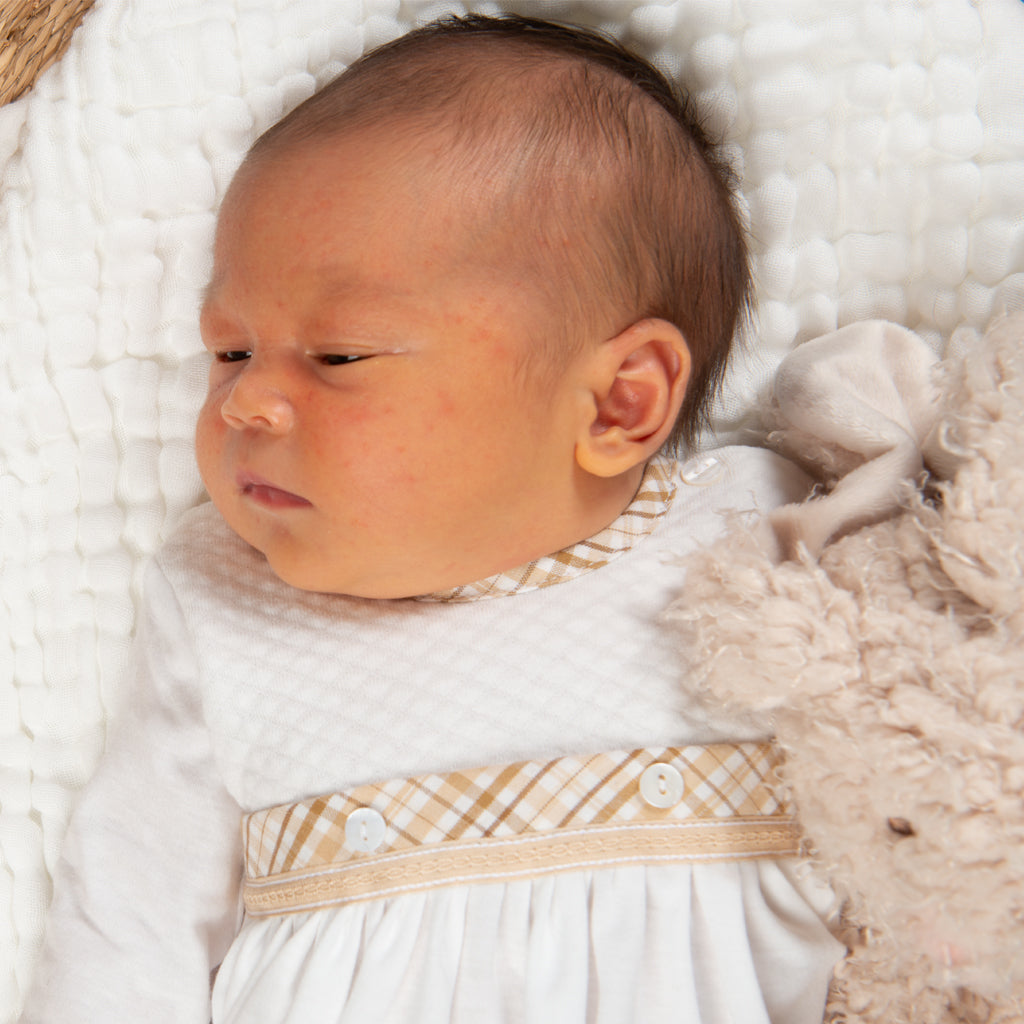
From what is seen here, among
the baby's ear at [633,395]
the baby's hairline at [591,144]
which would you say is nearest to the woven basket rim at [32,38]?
the baby's hairline at [591,144]

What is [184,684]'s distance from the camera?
1010mm

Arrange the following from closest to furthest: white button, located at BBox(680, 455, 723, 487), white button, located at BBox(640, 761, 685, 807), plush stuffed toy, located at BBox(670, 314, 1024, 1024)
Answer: plush stuffed toy, located at BBox(670, 314, 1024, 1024) < white button, located at BBox(640, 761, 685, 807) < white button, located at BBox(680, 455, 723, 487)

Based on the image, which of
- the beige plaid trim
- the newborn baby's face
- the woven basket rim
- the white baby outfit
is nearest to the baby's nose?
the newborn baby's face

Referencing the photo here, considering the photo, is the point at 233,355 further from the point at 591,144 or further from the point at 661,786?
the point at 661,786

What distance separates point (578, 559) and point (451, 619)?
0.12m

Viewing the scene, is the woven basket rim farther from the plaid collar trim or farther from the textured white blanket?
the plaid collar trim

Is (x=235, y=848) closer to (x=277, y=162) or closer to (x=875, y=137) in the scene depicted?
(x=277, y=162)

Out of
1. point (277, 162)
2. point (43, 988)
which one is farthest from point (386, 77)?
point (43, 988)

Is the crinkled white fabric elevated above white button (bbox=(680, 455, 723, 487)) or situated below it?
below

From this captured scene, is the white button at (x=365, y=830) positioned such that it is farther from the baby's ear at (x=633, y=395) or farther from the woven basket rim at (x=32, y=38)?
the woven basket rim at (x=32, y=38)

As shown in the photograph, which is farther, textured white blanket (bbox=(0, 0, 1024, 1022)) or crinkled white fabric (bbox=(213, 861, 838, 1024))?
textured white blanket (bbox=(0, 0, 1024, 1022))

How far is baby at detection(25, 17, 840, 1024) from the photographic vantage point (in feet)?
2.80

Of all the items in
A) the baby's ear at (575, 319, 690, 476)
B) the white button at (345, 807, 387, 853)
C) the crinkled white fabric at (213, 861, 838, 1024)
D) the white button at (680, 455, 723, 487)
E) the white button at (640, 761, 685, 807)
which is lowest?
the crinkled white fabric at (213, 861, 838, 1024)

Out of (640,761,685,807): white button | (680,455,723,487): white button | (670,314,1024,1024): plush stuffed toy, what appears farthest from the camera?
(680,455,723,487): white button
